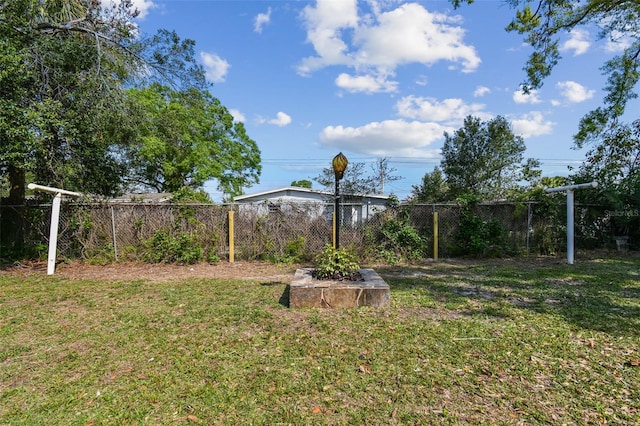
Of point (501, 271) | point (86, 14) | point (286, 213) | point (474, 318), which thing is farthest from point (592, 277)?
point (86, 14)

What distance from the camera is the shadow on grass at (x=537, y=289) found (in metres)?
4.14

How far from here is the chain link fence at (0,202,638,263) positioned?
7887 mm

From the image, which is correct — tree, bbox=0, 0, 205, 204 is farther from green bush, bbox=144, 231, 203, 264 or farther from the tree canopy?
green bush, bbox=144, 231, 203, 264

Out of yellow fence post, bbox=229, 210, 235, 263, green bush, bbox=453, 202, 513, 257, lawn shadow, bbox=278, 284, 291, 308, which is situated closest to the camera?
lawn shadow, bbox=278, 284, 291, 308

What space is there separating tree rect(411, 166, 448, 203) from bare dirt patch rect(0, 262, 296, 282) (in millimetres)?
13494

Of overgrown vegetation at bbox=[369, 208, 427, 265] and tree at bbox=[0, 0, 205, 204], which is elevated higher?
tree at bbox=[0, 0, 205, 204]

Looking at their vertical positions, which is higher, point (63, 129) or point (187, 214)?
point (63, 129)

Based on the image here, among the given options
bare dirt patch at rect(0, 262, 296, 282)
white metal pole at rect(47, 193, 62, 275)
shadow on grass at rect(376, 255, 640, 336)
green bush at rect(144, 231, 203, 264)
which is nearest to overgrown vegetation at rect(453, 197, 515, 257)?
shadow on grass at rect(376, 255, 640, 336)

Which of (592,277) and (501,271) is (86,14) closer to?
(501,271)

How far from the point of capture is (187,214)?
8117mm

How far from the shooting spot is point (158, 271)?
7199 mm

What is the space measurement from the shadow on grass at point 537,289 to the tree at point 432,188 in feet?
37.8

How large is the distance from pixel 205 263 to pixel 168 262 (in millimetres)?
843

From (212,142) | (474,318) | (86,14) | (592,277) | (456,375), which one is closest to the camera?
(456,375)
